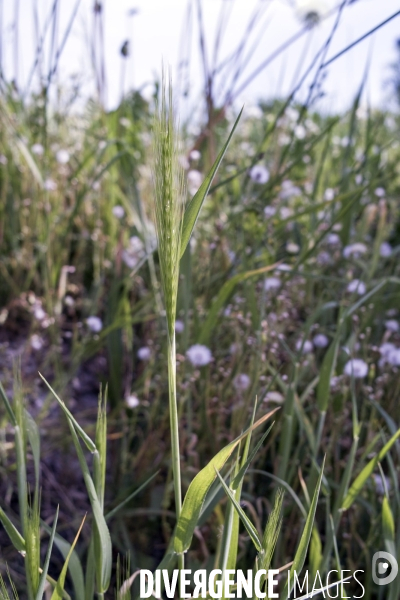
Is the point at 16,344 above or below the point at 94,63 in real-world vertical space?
below

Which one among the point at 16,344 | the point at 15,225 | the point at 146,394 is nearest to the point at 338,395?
the point at 146,394

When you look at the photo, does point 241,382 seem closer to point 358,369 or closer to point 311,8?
point 358,369

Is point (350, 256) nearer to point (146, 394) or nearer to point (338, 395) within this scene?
point (338, 395)

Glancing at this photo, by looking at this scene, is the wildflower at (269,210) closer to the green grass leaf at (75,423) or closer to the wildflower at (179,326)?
the wildflower at (179,326)

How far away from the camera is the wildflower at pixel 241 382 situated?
124 cm

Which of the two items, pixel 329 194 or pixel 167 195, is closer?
pixel 167 195

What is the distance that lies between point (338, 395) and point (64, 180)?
1.19 meters

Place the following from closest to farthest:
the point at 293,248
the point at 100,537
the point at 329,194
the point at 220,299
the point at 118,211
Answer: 1. the point at 100,537
2. the point at 220,299
3. the point at 293,248
4. the point at 118,211
5. the point at 329,194

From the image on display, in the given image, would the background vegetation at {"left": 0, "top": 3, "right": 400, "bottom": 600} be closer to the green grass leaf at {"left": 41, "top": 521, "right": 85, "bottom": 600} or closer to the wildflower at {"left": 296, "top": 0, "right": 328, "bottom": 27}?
the green grass leaf at {"left": 41, "top": 521, "right": 85, "bottom": 600}

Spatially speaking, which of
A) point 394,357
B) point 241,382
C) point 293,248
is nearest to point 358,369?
point 394,357

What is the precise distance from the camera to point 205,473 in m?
0.67

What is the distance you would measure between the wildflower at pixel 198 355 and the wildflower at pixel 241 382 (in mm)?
77

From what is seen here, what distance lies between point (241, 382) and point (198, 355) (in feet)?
0.36

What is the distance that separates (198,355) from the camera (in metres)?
1.24
